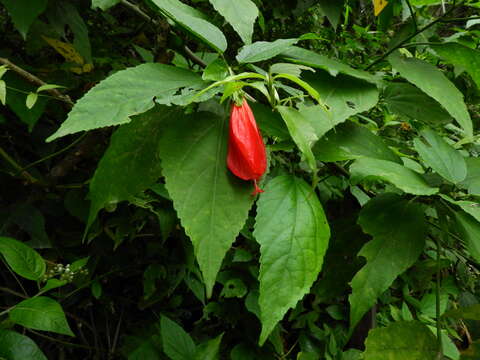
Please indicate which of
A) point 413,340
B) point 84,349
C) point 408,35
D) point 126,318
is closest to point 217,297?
point 126,318

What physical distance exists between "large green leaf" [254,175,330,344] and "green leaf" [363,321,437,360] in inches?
6.7

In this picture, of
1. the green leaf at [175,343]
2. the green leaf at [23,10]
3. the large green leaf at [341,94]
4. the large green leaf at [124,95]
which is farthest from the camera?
the green leaf at [175,343]

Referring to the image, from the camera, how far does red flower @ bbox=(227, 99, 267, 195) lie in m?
0.33

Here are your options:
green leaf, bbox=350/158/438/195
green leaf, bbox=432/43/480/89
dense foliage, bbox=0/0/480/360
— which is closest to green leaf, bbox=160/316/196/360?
→ dense foliage, bbox=0/0/480/360

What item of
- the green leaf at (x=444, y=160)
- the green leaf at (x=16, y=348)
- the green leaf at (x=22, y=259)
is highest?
the green leaf at (x=444, y=160)

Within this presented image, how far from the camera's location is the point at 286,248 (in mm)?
319

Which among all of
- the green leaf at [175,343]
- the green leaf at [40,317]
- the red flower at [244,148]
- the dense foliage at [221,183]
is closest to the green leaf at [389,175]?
the dense foliage at [221,183]

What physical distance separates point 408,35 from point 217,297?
72 centimetres

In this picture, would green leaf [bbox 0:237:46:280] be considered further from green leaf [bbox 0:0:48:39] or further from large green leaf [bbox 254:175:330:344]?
large green leaf [bbox 254:175:330:344]

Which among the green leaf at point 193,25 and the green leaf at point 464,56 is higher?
the green leaf at point 193,25

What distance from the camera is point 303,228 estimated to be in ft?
1.08

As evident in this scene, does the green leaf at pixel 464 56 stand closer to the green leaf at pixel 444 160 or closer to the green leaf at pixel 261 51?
the green leaf at pixel 444 160

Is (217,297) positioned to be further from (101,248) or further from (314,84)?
(314,84)

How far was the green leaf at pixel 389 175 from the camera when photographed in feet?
1.20
